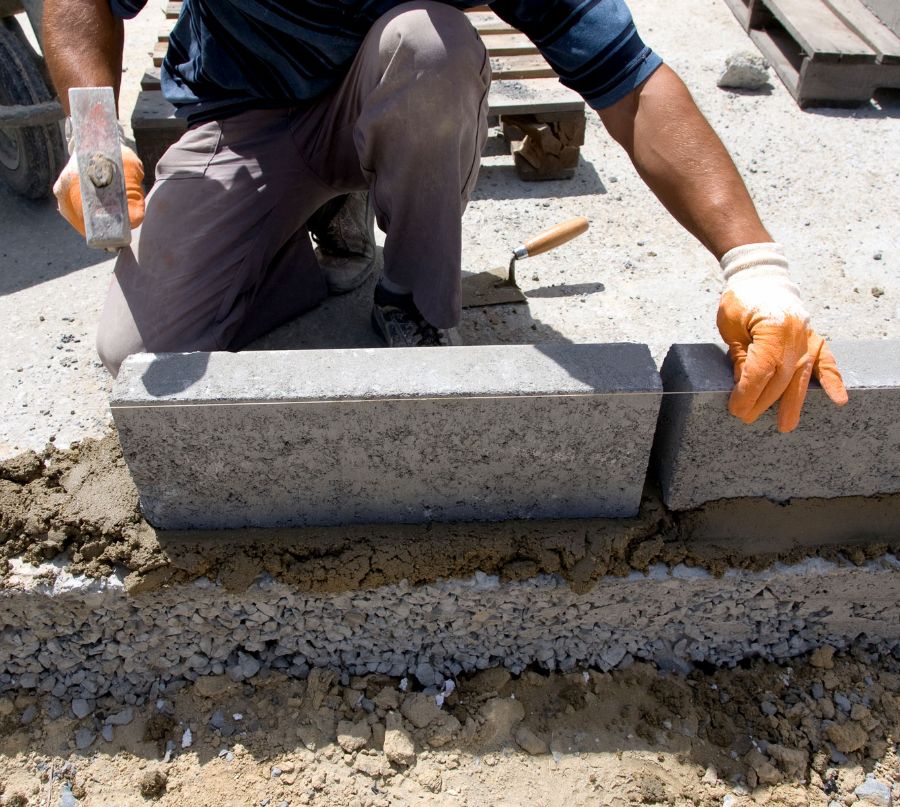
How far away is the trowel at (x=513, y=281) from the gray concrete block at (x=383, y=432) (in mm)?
1021

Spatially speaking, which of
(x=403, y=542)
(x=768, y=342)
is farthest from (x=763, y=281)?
(x=403, y=542)

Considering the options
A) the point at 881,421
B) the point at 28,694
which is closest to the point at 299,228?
the point at 28,694

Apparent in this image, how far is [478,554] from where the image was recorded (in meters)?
2.03

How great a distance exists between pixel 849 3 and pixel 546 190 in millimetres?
2295

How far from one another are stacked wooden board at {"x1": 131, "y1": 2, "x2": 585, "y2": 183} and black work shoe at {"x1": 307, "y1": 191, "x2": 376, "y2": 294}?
0.82m

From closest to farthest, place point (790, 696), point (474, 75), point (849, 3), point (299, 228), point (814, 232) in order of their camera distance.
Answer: point (474, 75) → point (790, 696) → point (299, 228) → point (814, 232) → point (849, 3)

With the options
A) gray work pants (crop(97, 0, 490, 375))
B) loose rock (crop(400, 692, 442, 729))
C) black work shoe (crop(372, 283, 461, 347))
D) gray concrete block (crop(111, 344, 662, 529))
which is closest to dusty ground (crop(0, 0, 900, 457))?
black work shoe (crop(372, 283, 461, 347))

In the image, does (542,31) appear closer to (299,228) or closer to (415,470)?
(299,228)

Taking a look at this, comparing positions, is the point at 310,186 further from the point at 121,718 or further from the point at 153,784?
the point at 153,784

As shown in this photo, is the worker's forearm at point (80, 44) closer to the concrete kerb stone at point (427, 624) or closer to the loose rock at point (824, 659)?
the concrete kerb stone at point (427, 624)

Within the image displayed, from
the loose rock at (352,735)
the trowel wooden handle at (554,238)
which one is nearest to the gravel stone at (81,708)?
the loose rock at (352,735)

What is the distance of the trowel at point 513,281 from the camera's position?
2.93m

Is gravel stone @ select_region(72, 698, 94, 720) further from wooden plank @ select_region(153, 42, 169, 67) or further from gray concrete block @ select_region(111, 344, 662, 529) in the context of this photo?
wooden plank @ select_region(153, 42, 169, 67)

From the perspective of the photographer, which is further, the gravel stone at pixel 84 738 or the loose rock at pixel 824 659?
the loose rock at pixel 824 659
